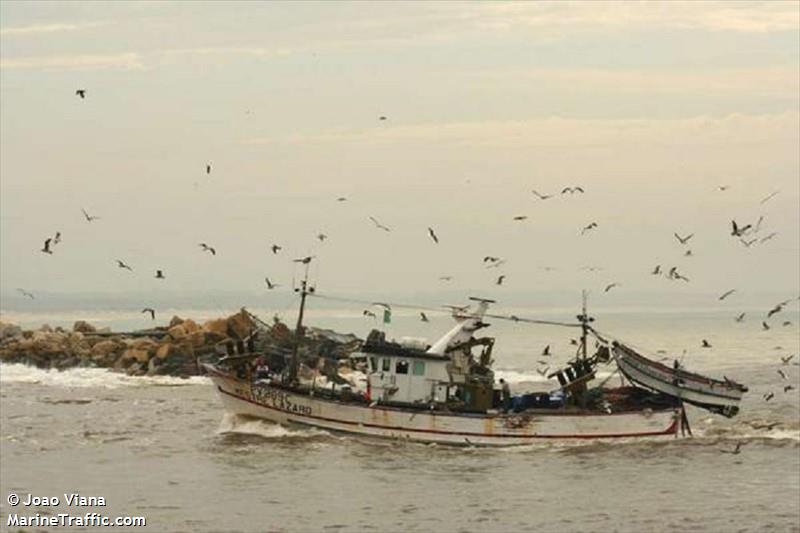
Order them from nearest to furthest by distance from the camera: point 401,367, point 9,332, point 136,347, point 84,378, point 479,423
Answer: point 479,423 → point 401,367 → point 84,378 → point 136,347 → point 9,332

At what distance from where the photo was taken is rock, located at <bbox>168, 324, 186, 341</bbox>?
66.4 meters

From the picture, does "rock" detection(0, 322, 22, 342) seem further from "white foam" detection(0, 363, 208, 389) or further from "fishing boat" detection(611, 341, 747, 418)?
"fishing boat" detection(611, 341, 747, 418)

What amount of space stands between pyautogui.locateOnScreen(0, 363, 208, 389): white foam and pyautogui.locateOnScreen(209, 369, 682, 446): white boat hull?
20.7m

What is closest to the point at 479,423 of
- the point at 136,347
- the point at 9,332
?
the point at 136,347

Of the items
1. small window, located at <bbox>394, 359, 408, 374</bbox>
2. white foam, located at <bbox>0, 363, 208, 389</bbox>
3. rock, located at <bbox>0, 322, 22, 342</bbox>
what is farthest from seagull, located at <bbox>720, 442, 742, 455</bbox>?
rock, located at <bbox>0, 322, 22, 342</bbox>

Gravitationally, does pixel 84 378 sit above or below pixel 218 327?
below

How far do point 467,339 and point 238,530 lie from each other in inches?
643

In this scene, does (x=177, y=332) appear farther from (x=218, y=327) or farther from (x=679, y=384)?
(x=679, y=384)

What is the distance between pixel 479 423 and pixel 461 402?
3.43 feet

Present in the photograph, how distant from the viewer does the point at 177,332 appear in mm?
66875

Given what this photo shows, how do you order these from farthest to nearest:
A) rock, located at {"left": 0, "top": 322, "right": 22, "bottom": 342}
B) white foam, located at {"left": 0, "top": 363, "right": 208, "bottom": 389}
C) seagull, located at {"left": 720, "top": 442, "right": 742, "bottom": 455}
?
rock, located at {"left": 0, "top": 322, "right": 22, "bottom": 342} → white foam, located at {"left": 0, "top": 363, "right": 208, "bottom": 389} → seagull, located at {"left": 720, "top": 442, "right": 742, "bottom": 455}

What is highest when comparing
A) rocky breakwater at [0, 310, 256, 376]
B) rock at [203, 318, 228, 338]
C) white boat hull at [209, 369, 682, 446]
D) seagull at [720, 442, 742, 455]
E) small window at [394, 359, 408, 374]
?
rock at [203, 318, 228, 338]

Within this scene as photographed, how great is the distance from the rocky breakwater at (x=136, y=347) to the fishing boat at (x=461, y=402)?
2055cm

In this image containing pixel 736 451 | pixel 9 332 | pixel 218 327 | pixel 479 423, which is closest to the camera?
pixel 736 451
